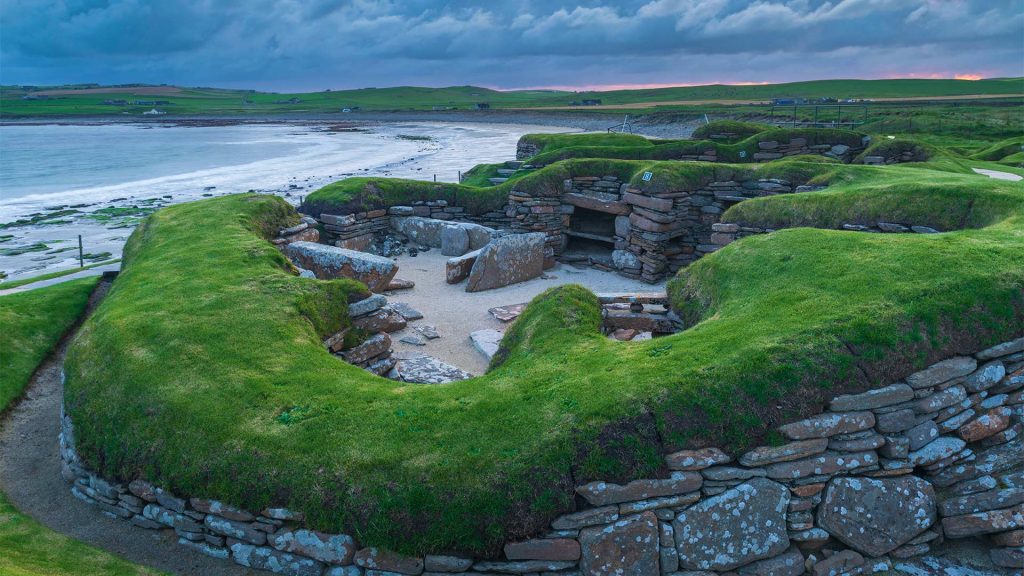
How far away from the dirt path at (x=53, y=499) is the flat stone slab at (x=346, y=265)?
6.17 m

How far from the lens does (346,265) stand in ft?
53.6

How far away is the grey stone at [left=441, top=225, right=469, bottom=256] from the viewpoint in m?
20.3

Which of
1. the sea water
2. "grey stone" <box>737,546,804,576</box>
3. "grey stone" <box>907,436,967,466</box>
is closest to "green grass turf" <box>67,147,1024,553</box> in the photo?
"grey stone" <box>907,436,967,466</box>

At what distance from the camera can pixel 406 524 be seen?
6.57 m

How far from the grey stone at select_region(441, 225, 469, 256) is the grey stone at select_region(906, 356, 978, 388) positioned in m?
14.3

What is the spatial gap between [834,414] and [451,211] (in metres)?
16.8

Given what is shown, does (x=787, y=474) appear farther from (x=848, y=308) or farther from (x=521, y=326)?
(x=521, y=326)

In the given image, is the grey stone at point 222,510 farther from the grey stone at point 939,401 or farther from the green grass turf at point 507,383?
the grey stone at point 939,401

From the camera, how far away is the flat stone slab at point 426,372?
11297 millimetres

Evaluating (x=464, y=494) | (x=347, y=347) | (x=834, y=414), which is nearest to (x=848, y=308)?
(x=834, y=414)

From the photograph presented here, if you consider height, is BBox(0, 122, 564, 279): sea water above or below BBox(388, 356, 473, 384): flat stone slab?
above

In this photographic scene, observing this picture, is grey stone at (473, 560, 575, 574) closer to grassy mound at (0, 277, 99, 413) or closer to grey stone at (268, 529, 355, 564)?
grey stone at (268, 529, 355, 564)

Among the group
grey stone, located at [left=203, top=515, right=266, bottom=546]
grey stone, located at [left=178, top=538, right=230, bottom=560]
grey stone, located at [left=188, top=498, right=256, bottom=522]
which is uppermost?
grey stone, located at [left=188, top=498, right=256, bottom=522]

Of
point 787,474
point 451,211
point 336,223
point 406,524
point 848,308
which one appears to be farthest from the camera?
point 451,211
